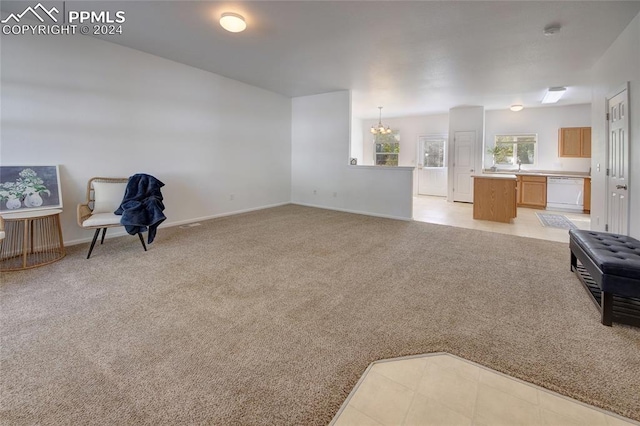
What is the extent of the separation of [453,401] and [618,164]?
3767 millimetres

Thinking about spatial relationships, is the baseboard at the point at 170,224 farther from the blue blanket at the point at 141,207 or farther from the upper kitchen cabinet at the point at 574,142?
the upper kitchen cabinet at the point at 574,142

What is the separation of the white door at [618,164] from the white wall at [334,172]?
281cm

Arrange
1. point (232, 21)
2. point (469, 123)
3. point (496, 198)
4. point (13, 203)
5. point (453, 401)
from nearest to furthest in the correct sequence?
point (453, 401), point (232, 21), point (13, 203), point (496, 198), point (469, 123)

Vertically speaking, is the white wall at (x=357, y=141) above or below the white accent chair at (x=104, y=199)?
above

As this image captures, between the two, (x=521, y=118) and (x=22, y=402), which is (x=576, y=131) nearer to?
(x=521, y=118)

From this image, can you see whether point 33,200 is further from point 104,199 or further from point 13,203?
point 104,199

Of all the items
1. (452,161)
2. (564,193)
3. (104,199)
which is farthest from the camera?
(452,161)

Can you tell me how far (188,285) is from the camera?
2773 millimetres

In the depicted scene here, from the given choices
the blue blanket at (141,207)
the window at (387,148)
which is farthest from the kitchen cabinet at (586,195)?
the blue blanket at (141,207)

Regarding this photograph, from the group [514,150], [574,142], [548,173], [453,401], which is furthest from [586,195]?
[453,401]

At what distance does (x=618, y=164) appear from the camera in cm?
347

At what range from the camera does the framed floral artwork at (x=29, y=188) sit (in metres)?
3.29

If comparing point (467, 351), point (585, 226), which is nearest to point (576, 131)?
point (585, 226)

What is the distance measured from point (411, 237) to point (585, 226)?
3664 millimetres
